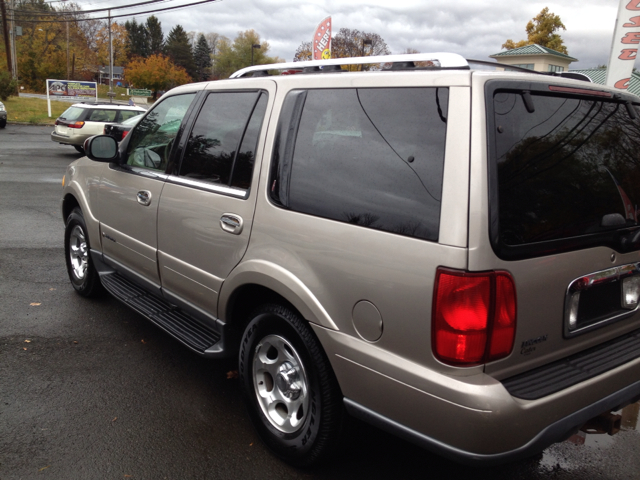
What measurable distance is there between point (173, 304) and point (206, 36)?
5010 inches

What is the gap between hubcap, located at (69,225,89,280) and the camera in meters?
5.02

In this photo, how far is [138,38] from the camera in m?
112

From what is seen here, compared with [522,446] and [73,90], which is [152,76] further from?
[522,446]

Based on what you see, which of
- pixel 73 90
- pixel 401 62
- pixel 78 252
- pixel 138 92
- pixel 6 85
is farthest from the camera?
pixel 138 92

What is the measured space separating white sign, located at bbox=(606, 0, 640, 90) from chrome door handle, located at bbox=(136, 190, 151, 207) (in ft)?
22.0

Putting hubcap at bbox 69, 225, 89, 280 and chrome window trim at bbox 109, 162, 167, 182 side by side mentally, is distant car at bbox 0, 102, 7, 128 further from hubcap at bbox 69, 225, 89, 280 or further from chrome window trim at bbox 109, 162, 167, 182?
chrome window trim at bbox 109, 162, 167, 182

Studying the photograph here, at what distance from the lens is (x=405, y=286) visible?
213 centimetres

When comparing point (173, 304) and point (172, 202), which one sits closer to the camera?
point (172, 202)

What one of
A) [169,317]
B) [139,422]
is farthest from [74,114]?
[139,422]

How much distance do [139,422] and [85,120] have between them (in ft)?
53.3

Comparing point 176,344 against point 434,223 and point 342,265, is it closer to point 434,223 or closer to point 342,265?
point 342,265

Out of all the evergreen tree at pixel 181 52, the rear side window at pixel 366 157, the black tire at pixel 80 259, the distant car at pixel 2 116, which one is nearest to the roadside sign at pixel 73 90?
the distant car at pixel 2 116

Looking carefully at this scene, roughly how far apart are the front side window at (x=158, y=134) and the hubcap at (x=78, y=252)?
47.4 inches

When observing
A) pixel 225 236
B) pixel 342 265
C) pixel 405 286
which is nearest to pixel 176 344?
pixel 225 236
